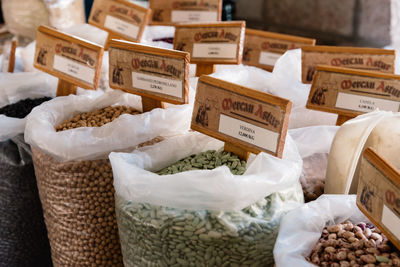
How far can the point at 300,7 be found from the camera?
221cm

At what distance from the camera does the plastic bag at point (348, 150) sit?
0.85m

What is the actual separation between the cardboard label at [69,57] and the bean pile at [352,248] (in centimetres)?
63

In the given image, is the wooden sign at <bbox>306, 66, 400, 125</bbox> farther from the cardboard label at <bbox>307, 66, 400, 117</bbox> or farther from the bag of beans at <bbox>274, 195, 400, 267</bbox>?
the bag of beans at <bbox>274, 195, 400, 267</bbox>

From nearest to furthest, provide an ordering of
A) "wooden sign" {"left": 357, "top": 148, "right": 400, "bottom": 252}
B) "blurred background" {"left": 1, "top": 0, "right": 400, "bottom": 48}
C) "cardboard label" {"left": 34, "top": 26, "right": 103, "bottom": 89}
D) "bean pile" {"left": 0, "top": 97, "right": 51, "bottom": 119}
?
"wooden sign" {"left": 357, "top": 148, "right": 400, "bottom": 252}
"cardboard label" {"left": 34, "top": 26, "right": 103, "bottom": 89}
"bean pile" {"left": 0, "top": 97, "right": 51, "bottom": 119}
"blurred background" {"left": 1, "top": 0, "right": 400, "bottom": 48}

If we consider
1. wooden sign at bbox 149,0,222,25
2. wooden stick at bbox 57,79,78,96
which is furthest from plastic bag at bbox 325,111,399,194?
wooden sign at bbox 149,0,222,25

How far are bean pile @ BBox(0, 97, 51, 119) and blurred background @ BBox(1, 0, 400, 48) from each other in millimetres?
818

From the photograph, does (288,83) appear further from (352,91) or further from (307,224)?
(307,224)

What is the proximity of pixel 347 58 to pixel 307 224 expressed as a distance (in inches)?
20.6

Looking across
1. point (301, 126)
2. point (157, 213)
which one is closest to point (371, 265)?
point (157, 213)

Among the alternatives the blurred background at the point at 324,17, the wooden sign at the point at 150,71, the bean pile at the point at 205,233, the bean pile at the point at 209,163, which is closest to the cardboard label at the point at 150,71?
the wooden sign at the point at 150,71

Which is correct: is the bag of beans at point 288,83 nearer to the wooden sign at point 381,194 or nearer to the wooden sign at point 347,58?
the wooden sign at point 347,58

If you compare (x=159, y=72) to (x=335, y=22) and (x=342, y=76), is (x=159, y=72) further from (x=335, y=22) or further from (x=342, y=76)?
(x=335, y=22)

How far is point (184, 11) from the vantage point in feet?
5.08

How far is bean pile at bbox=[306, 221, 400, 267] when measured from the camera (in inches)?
25.9
